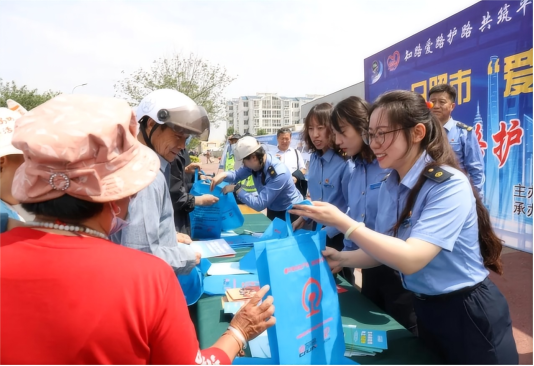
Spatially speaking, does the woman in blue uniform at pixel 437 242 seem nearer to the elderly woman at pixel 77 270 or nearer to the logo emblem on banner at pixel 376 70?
the elderly woman at pixel 77 270

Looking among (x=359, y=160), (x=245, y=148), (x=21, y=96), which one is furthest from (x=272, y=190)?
(x=21, y=96)

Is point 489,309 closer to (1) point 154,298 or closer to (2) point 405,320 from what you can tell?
(2) point 405,320

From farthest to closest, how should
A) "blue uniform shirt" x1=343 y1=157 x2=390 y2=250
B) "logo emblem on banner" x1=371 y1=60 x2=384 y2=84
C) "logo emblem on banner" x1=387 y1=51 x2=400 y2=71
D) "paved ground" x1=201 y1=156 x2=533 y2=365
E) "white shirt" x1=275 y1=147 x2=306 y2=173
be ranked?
"white shirt" x1=275 y1=147 x2=306 y2=173 → "logo emblem on banner" x1=371 y1=60 x2=384 y2=84 → "logo emblem on banner" x1=387 y1=51 x2=400 y2=71 → "blue uniform shirt" x1=343 y1=157 x2=390 y2=250 → "paved ground" x1=201 y1=156 x2=533 y2=365

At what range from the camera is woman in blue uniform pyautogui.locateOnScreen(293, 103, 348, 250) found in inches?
103

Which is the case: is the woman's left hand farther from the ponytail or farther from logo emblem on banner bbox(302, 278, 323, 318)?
the ponytail

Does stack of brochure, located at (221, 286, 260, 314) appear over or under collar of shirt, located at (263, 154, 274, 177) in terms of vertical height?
under

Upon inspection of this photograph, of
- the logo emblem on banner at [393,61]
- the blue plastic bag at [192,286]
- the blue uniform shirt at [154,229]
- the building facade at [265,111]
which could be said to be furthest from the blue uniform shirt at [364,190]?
the building facade at [265,111]

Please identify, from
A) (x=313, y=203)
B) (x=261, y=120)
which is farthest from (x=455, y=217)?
(x=261, y=120)

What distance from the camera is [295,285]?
44.1 inches

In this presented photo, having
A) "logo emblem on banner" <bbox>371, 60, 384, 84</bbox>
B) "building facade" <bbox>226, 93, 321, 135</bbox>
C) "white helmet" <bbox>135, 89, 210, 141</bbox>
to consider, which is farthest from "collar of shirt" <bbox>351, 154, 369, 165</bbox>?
"building facade" <bbox>226, 93, 321, 135</bbox>

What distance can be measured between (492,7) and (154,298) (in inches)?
168

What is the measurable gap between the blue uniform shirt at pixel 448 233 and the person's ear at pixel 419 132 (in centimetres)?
13

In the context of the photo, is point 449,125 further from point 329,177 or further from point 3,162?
point 3,162

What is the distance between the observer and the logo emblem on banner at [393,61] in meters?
5.14
